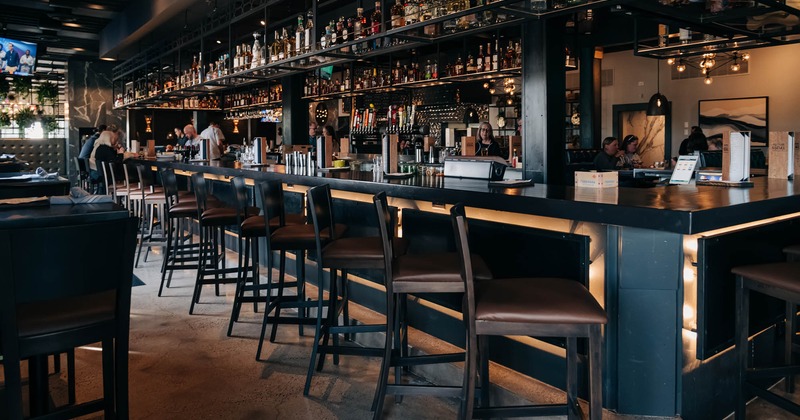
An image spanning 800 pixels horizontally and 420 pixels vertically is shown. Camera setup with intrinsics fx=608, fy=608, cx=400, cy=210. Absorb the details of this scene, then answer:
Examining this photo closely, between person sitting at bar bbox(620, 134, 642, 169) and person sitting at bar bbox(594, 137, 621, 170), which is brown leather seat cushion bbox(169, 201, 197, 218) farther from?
person sitting at bar bbox(620, 134, 642, 169)

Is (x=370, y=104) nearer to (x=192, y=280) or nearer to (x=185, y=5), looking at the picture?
(x=185, y=5)

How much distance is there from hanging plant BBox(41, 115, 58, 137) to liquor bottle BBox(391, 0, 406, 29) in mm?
15520

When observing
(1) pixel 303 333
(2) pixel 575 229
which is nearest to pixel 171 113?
(1) pixel 303 333

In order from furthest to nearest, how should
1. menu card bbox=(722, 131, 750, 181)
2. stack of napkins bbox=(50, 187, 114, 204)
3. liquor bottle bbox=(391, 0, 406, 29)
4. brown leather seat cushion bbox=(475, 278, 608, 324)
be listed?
liquor bottle bbox=(391, 0, 406, 29) → menu card bbox=(722, 131, 750, 181) → stack of napkins bbox=(50, 187, 114, 204) → brown leather seat cushion bbox=(475, 278, 608, 324)

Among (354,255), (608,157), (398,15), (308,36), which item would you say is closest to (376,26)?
(398,15)

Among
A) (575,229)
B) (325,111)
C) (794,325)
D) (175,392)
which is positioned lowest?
(175,392)

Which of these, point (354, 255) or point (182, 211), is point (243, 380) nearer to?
point (354, 255)

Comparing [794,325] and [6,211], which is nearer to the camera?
[6,211]

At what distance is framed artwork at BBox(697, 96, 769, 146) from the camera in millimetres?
10586

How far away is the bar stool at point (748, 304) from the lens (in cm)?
224

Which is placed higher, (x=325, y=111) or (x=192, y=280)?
(x=325, y=111)

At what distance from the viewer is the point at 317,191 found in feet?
9.78

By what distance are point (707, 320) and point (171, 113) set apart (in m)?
16.3

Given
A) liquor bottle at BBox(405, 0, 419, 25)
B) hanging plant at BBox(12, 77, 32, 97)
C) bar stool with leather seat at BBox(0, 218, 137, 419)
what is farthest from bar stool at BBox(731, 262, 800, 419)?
hanging plant at BBox(12, 77, 32, 97)
